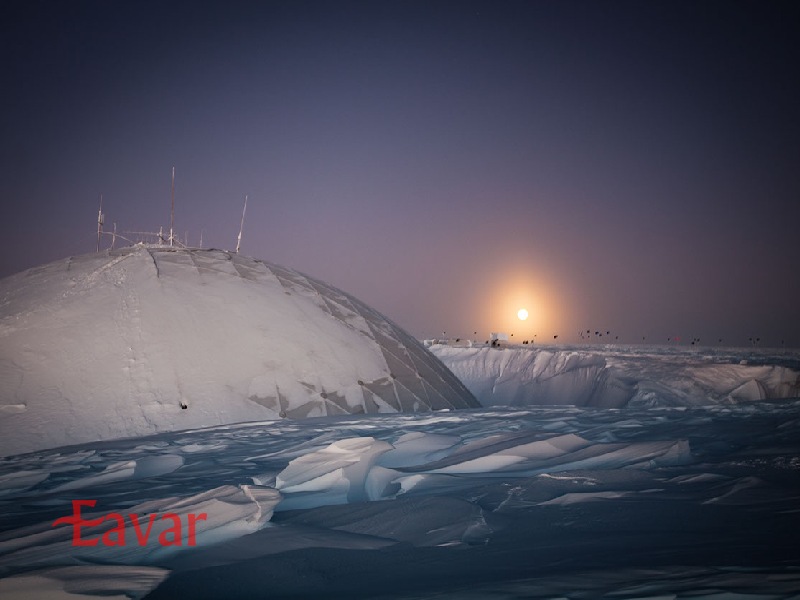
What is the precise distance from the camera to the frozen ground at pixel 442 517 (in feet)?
8.67

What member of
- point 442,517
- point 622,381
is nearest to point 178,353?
point 442,517

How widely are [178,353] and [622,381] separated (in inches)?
945

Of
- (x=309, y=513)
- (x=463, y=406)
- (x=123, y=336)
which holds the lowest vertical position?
(x=463, y=406)

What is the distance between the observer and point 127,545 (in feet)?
11.3

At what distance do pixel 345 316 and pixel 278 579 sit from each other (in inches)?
488

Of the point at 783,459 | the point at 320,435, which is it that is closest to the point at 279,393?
A: the point at 320,435

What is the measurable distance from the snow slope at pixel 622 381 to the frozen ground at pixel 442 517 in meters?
13.2

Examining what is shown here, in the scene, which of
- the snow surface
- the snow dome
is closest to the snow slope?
the snow dome

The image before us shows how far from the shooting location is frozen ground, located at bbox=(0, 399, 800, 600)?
2.64m

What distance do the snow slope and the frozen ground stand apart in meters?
13.2

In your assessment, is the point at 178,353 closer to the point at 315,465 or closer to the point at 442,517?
the point at 315,465

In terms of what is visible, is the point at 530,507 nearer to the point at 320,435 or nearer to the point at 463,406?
the point at 320,435

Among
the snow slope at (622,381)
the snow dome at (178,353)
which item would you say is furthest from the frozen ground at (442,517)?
the snow slope at (622,381)

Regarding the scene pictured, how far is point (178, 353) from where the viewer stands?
11.3m
